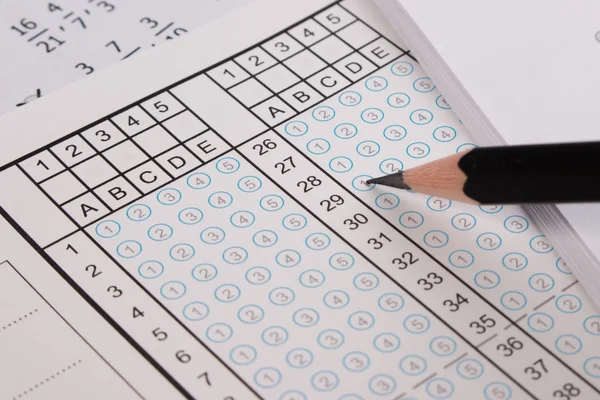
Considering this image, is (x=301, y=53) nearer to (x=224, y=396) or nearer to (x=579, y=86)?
(x=579, y=86)

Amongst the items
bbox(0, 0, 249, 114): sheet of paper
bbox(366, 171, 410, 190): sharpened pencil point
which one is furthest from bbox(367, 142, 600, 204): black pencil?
bbox(0, 0, 249, 114): sheet of paper

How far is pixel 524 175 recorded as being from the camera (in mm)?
533

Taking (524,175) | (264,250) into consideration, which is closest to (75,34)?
(264,250)

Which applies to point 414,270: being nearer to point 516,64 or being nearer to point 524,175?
point 524,175

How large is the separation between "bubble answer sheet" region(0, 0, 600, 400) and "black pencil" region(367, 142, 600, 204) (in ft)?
0.23

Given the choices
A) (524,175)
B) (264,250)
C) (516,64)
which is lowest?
(264,250)

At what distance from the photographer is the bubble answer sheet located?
54 cm

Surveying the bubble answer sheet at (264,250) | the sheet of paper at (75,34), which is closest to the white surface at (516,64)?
the bubble answer sheet at (264,250)

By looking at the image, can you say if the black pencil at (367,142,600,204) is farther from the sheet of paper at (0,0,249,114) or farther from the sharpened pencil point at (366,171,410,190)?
the sheet of paper at (0,0,249,114)

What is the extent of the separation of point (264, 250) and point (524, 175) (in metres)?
0.20

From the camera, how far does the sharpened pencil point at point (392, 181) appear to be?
59 centimetres

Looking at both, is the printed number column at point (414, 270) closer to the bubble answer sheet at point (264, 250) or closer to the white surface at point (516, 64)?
the bubble answer sheet at point (264, 250)

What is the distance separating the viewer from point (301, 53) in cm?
75

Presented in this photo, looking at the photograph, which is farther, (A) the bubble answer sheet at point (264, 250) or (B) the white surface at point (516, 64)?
(B) the white surface at point (516, 64)
